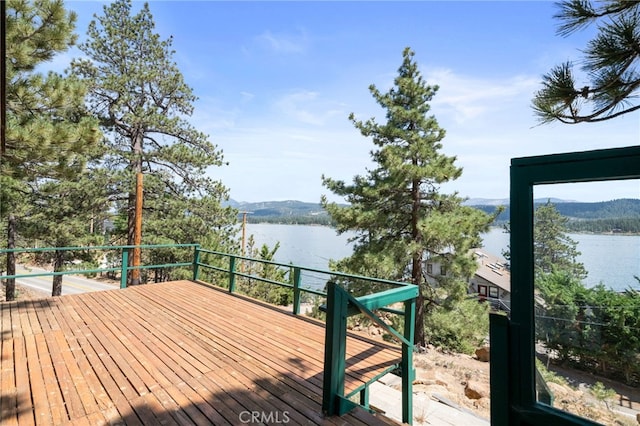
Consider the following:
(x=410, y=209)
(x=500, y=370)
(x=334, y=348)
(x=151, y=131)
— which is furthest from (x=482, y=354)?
(x=151, y=131)

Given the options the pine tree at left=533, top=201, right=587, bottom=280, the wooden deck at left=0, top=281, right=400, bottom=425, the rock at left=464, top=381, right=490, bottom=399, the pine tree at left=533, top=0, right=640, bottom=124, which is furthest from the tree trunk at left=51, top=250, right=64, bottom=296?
the pine tree at left=533, top=0, right=640, bottom=124

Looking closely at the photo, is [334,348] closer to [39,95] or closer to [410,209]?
[39,95]

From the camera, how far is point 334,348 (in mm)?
2098

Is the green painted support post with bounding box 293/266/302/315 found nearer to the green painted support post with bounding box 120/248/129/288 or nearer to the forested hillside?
the green painted support post with bounding box 120/248/129/288

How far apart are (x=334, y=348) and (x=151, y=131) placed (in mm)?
12292

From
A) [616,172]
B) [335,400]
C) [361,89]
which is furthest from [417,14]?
[335,400]

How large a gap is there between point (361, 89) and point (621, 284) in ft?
34.0

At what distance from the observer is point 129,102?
11148 mm

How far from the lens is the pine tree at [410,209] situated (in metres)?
8.98

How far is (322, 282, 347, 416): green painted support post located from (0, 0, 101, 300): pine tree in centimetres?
550

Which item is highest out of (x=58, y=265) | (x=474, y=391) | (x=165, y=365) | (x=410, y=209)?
(x=410, y=209)

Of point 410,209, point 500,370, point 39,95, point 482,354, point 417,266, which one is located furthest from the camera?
point 410,209

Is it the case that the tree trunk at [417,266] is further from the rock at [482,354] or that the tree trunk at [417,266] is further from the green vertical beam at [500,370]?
the green vertical beam at [500,370]

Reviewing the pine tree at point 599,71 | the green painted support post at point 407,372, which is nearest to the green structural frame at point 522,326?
the green painted support post at point 407,372
